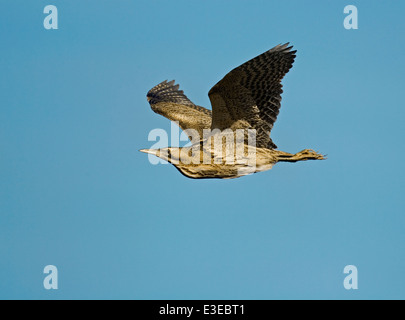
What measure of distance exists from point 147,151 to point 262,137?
7.09ft

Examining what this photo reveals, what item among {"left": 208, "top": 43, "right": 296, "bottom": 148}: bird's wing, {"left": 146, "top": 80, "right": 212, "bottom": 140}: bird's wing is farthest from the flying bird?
{"left": 146, "top": 80, "right": 212, "bottom": 140}: bird's wing

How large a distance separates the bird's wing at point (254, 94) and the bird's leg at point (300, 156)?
1.36 ft

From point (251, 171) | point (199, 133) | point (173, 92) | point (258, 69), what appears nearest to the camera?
point (258, 69)

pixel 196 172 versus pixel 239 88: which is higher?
pixel 239 88

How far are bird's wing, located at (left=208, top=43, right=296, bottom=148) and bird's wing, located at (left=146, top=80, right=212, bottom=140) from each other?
143 centimetres

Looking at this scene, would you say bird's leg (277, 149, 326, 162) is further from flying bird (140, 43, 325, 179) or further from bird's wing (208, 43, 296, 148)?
bird's wing (208, 43, 296, 148)

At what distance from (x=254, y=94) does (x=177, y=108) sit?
332 cm

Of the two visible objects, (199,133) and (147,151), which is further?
(199,133)

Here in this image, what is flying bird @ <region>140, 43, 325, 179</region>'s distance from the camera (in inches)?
514

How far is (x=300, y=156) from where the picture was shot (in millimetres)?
13992

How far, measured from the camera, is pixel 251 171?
548 inches
